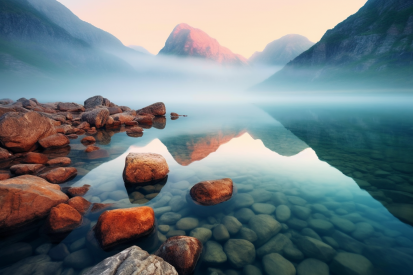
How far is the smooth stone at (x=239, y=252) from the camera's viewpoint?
412cm

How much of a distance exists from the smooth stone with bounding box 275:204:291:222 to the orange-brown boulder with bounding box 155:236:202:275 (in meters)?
2.88

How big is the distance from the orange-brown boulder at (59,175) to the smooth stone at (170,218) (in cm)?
464

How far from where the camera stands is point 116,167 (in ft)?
31.1

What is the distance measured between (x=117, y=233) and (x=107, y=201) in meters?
2.36

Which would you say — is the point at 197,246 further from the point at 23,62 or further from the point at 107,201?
the point at 23,62

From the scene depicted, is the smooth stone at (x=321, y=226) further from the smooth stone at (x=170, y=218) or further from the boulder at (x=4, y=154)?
the boulder at (x=4, y=154)

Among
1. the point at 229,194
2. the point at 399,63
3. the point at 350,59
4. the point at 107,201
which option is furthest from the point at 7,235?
the point at 350,59

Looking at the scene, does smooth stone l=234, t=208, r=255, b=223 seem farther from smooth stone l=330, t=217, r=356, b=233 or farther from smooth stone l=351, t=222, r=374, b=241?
smooth stone l=351, t=222, r=374, b=241

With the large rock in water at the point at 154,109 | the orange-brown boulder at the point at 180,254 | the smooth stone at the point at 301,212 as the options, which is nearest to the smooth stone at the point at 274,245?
the smooth stone at the point at 301,212

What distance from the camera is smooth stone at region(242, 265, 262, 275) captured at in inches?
154

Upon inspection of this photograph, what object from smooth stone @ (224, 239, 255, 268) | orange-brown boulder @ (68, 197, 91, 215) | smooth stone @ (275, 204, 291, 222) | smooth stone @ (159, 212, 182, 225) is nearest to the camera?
smooth stone @ (224, 239, 255, 268)

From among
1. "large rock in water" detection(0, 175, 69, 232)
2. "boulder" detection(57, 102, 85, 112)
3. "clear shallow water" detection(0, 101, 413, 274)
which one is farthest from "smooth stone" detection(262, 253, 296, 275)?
"boulder" detection(57, 102, 85, 112)

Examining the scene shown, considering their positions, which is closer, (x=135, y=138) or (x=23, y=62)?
(x=135, y=138)

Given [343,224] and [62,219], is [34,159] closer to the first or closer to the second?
[62,219]
